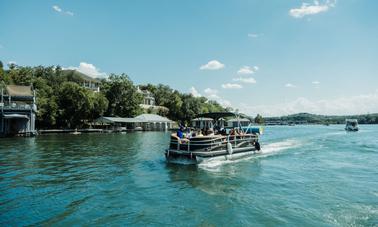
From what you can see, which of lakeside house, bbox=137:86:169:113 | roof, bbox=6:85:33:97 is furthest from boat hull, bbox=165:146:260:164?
lakeside house, bbox=137:86:169:113

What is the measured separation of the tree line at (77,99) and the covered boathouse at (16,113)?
8.08ft

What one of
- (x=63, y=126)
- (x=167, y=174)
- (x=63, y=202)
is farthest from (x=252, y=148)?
(x=63, y=126)

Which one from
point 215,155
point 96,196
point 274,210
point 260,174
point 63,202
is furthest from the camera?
point 215,155

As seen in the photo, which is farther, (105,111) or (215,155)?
(105,111)

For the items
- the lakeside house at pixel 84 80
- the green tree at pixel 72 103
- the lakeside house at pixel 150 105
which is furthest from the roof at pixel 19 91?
the lakeside house at pixel 150 105

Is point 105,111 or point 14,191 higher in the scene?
point 105,111

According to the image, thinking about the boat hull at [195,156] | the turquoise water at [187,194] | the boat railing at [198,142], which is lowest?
the turquoise water at [187,194]

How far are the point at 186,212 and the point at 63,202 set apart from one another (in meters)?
4.44

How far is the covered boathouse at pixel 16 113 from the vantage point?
43750mm

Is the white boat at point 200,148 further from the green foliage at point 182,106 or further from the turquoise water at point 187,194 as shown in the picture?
the green foliage at point 182,106

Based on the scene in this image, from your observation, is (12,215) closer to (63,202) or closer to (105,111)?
(63,202)

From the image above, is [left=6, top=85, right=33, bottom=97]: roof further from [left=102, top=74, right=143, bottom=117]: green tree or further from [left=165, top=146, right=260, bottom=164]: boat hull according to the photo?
[left=165, top=146, right=260, bottom=164]: boat hull

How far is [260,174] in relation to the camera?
1489 centimetres

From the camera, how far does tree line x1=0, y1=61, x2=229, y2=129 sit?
185 feet
